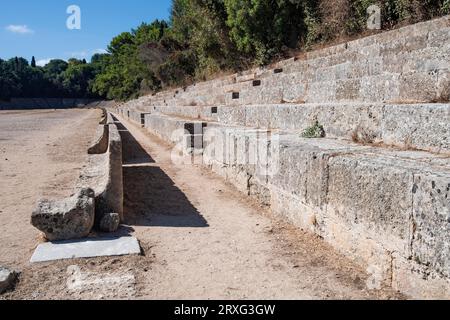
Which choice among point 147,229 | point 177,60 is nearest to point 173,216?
point 147,229

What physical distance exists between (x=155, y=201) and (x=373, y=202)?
310 centimetres

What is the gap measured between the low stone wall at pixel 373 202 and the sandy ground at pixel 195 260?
0.14 metres

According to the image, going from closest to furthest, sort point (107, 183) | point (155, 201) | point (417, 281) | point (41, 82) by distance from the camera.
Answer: point (417, 281) < point (107, 183) < point (155, 201) < point (41, 82)

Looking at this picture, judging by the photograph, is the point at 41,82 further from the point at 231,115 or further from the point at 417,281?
the point at 417,281

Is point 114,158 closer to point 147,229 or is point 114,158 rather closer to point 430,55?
point 147,229

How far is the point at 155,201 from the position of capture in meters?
5.20

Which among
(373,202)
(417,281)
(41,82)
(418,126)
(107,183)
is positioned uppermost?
(41,82)

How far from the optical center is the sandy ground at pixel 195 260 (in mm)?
2709

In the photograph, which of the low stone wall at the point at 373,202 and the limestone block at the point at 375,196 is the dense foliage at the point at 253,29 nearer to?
the low stone wall at the point at 373,202

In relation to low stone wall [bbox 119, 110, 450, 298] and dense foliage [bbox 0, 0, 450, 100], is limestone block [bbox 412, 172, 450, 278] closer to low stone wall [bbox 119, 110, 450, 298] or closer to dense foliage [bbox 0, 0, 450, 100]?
low stone wall [bbox 119, 110, 450, 298]

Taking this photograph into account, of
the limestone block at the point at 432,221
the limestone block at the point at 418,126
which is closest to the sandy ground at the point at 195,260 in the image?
the limestone block at the point at 432,221

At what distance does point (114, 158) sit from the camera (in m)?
5.46

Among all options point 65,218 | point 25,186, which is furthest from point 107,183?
point 25,186

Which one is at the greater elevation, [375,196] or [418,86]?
[418,86]
